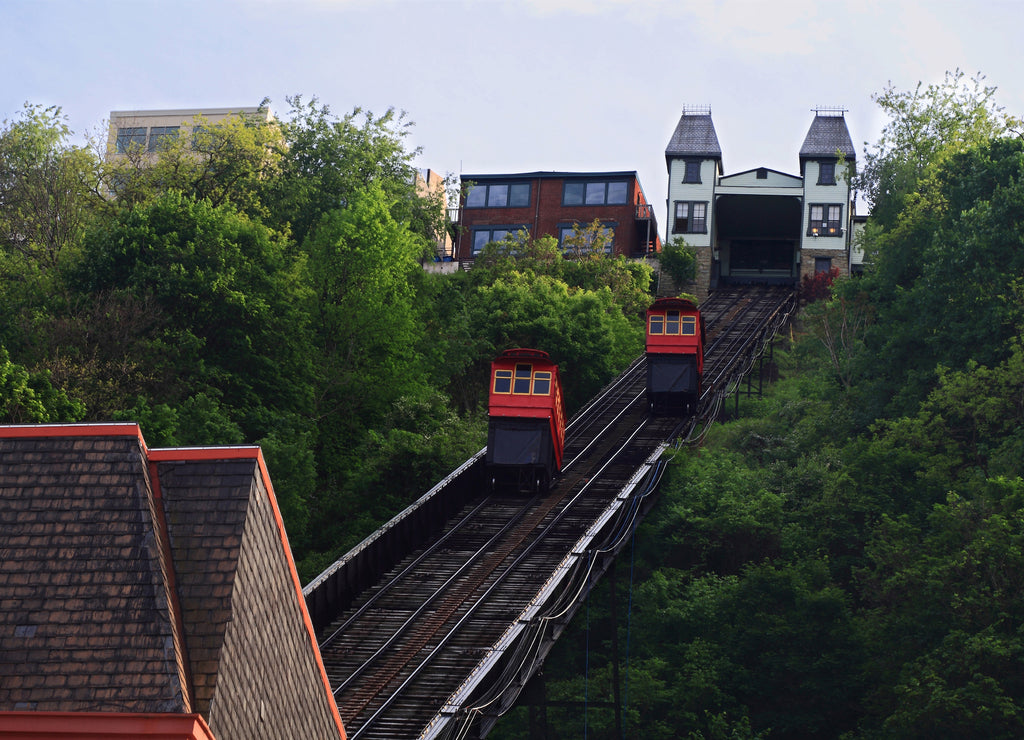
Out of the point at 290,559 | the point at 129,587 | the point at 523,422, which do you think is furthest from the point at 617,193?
the point at 129,587

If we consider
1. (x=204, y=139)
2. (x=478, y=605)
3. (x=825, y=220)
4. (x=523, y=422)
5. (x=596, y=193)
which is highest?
(x=596, y=193)

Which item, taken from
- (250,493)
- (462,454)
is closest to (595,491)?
(462,454)

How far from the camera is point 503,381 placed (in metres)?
41.2

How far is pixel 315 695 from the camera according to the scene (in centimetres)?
1401

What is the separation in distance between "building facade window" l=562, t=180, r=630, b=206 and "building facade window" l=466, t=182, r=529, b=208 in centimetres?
266

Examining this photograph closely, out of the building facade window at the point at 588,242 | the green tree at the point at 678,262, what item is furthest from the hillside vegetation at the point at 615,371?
the green tree at the point at 678,262

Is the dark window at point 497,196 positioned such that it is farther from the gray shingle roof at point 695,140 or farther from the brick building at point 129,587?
the brick building at point 129,587

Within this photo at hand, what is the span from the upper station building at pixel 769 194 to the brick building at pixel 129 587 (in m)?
71.3

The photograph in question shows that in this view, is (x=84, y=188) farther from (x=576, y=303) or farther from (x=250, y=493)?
(x=250, y=493)

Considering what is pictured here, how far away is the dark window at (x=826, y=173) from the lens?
8138cm

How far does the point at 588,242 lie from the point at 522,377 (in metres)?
38.6

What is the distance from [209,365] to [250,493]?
35.7 metres

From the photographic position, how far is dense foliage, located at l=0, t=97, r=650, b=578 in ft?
136

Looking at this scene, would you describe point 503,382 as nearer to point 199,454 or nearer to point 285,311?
point 285,311
